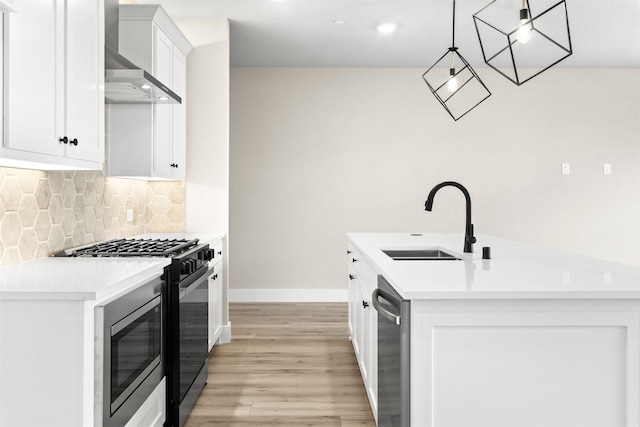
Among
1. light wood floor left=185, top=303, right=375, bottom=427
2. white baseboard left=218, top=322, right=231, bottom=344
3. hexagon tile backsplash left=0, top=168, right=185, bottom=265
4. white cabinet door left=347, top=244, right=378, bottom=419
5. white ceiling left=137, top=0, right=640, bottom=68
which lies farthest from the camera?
white baseboard left=218, top=322, right=231, bottom=344

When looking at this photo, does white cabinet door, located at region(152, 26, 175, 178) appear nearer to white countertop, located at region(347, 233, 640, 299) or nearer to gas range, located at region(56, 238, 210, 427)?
gas range, located at region(56, 238, 210, 427)

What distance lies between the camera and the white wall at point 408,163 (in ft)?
17.3

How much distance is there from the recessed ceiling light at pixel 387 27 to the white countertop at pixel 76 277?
2752mm

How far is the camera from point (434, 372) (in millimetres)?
1513

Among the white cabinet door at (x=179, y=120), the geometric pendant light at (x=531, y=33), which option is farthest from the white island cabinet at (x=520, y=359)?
the white cabinet door at (x=179, y=120)

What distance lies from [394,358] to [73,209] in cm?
191

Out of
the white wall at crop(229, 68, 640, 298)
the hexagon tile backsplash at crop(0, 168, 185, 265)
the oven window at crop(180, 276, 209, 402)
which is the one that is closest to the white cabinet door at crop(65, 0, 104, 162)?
the hexagon tile backsplash at crop(0, 168, 185, 265)

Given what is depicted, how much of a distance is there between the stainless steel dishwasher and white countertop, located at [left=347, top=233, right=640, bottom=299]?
60 mm

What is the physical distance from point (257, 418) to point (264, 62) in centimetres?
364

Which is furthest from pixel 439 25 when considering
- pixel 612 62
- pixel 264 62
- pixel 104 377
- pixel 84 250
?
pixel 104 377

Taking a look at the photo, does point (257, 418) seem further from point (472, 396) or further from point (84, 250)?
point (472, 396)

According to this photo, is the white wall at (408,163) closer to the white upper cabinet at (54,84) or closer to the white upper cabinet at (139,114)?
the white upper cabinet at (139,114)

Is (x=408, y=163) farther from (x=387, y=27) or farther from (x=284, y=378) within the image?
(x=284, y=378)

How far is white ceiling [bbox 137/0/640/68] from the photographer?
11.7 feet
